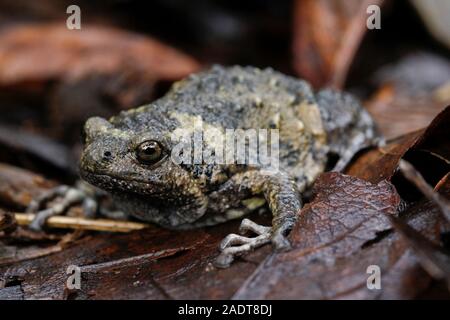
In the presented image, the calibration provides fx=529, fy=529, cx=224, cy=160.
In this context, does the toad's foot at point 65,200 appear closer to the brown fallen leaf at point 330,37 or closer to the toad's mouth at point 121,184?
the toad's mouth at point 121,184

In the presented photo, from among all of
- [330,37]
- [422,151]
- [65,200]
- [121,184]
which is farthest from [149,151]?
[330,37]

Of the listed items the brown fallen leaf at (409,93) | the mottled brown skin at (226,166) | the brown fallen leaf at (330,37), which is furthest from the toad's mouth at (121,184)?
the brown fallen leaf at (330,37)

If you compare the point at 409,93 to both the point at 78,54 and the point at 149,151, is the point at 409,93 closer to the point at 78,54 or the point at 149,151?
the point at 149,151

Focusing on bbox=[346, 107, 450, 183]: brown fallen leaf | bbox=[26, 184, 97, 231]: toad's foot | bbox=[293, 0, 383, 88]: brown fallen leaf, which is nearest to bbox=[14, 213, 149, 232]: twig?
bbox=[26, 184, 97, 231]: toad's foot

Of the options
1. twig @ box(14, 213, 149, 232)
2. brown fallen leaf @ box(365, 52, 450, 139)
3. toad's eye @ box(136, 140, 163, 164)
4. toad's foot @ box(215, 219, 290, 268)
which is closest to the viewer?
toad's foot @ box(215, 219, 290, 268)

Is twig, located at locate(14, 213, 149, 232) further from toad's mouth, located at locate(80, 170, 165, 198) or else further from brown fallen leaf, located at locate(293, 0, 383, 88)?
brown fallen leaf, located at locate(293, 0, 383, 88)
